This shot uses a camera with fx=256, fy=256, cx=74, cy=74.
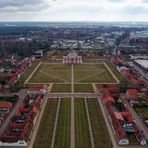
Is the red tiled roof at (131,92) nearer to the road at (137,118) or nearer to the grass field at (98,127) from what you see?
the road at (137,118)

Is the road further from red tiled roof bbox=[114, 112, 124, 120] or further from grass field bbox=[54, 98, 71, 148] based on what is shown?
grass field bbox=[54, 98, 71, 148]

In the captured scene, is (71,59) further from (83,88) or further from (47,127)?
(47,127)

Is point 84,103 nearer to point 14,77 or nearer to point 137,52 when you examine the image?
point 14,77

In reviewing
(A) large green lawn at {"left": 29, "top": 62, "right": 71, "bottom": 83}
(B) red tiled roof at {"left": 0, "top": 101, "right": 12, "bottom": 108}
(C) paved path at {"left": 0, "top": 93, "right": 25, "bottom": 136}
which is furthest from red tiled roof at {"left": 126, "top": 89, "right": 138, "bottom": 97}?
(B) red tiled roof at {"left": 0, "top": 101, "right": 12, "bottom": 108}

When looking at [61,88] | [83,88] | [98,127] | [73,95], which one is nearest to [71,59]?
[61,88]

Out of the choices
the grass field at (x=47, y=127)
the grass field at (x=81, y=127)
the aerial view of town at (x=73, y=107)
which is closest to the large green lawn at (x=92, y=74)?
the aerial view of town at (x=73, y=107)

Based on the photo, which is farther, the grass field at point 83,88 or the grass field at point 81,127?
the grass field at point 83,88
